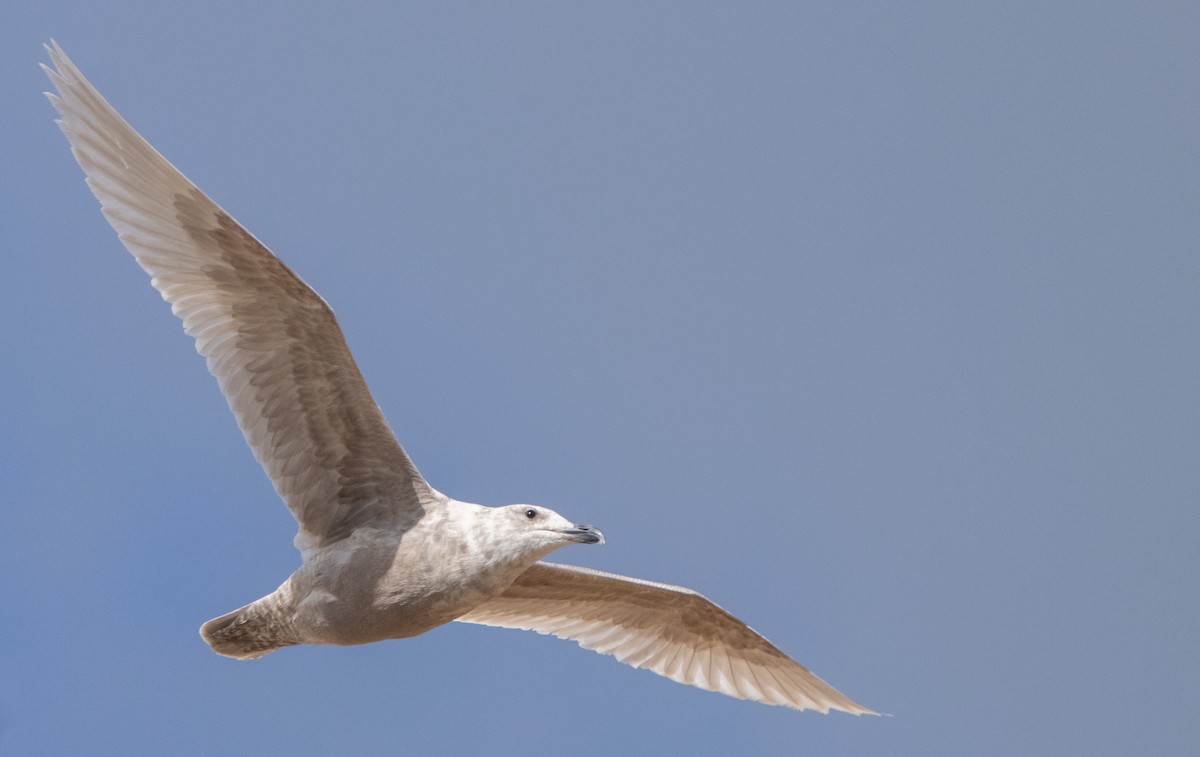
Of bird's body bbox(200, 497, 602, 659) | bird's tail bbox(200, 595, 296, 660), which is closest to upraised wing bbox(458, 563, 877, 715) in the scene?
bird's body bbox(200, 497, 602, 659)

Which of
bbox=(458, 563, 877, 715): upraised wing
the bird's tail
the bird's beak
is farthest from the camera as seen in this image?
bbox=(458, 563, 877, 715): upraised wing

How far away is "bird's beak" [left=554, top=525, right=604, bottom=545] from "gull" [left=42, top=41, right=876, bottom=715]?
18 mm

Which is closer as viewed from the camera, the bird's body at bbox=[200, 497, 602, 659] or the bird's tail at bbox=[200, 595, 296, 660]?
the bird's body at bbox=[200, 497, 602, 659]

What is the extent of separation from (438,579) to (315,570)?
42.7 inches

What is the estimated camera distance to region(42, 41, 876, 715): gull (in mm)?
10992

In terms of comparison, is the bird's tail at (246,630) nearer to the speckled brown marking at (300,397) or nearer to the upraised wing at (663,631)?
the speckled brown marking at (300,397)

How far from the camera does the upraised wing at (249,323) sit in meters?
11.3

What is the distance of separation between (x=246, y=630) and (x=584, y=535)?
2.88m

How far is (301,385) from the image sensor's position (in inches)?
449

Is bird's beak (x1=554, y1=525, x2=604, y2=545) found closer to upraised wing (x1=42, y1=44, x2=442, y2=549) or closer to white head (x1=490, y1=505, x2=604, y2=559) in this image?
white head (x1=490, y1=505, x2=604, y2=559)

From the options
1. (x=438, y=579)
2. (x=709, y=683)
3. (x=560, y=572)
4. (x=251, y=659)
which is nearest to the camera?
(x=438, y=579)

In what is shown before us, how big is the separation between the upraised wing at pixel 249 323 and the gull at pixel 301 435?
0.04 feet

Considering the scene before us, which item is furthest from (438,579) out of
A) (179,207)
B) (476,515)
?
(179,207)

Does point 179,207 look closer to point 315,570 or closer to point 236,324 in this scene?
point 236,324
